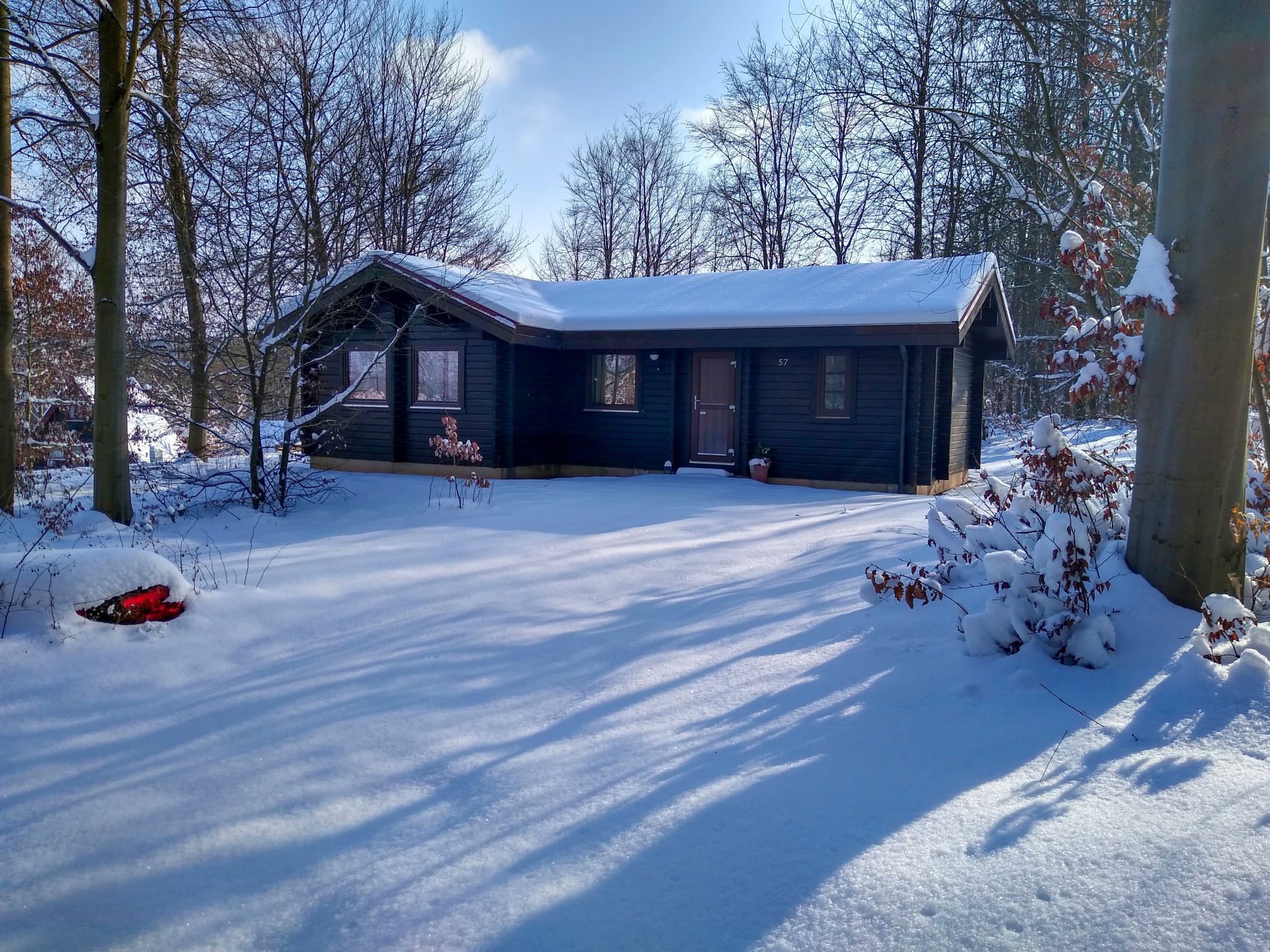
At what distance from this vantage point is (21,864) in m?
2.88

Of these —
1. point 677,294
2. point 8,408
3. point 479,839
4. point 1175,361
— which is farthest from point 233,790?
point 677,294

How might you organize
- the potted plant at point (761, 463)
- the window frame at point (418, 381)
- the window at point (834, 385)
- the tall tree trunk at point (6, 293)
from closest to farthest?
1. the tall tree trunk at point (6, 293)
2. the window at point (834, 385)
3. the potted plant at point (761, 463)
4. the window frame at point (418, 381)

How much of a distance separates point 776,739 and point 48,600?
3.83 meters

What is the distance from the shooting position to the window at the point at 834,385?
14.3 metres

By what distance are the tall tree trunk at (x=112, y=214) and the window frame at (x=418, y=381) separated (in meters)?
7.02

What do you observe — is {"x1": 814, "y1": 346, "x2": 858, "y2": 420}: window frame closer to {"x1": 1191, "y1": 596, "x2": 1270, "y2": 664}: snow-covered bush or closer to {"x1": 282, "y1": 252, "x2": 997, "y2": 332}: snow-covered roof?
{"x1": 282, "y1": 252, "x2": 997, "y2": 332}: snow-covered roof

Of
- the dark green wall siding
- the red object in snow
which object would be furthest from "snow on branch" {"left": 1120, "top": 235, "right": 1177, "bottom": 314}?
the dark green wall siding

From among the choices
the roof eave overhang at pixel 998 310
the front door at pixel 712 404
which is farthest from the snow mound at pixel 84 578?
the front door at pixel 712 404

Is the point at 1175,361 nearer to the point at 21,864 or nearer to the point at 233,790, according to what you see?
the point at 233,790

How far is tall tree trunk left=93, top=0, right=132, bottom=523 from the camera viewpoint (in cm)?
842

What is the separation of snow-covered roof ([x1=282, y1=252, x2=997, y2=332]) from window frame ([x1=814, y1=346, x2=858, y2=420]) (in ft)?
2.69

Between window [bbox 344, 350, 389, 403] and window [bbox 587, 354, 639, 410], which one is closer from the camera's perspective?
window [bbox 587, 354, 639, 410]

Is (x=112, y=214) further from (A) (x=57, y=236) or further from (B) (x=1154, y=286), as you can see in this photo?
(B) (x=1154, y=286)

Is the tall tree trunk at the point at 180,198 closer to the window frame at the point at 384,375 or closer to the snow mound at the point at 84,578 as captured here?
the window frame at the point at 384,375
